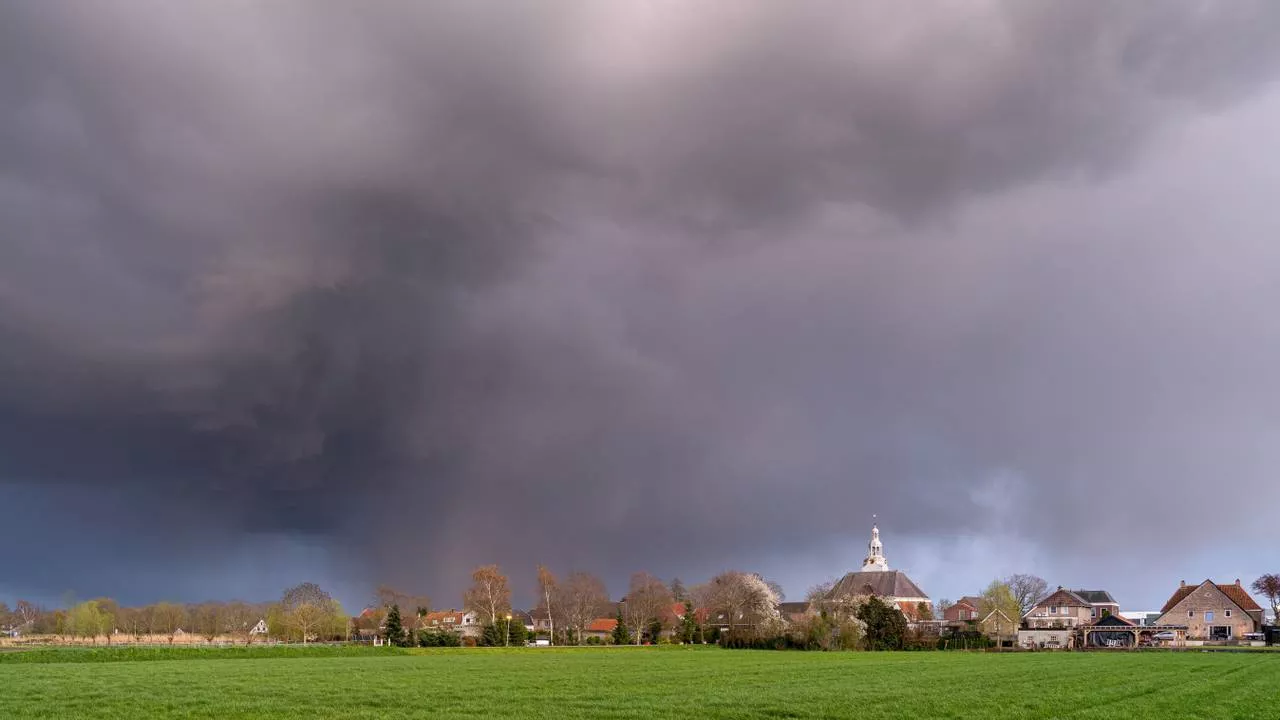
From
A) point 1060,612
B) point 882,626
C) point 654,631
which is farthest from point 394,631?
point 1060,612

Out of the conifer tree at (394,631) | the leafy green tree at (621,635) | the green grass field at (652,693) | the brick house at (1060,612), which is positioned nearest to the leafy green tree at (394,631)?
the conifer tree at (394,631)

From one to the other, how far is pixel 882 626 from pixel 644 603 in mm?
65246

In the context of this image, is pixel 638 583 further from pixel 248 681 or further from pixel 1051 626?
pixel 248 681

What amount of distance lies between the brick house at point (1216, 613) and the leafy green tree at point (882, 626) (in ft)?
236

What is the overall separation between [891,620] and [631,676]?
3186 inches

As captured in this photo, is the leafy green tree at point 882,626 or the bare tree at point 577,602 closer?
the leafy green tree at point 882,626

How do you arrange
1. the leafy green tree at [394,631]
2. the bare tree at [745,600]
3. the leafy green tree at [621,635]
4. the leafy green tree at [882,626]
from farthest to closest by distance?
the leafy green tree at [621,635]
the bare tree at [745,600]
the leafy green tree at [394,631]
the leafy green tree at [882,626]

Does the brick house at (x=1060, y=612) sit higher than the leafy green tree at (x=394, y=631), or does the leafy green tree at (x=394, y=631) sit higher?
the leafy green tree at (x=394, y=631)

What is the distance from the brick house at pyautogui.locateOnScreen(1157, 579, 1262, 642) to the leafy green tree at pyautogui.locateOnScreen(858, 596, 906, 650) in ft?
236

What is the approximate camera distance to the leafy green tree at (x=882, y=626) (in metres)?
123

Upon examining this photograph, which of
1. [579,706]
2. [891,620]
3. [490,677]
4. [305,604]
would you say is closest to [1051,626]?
[891,620]

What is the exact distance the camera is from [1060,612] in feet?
Result: 620

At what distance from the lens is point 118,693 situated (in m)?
40.4

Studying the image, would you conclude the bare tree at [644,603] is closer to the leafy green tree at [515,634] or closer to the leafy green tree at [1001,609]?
the leafy green tree at [515,634]
